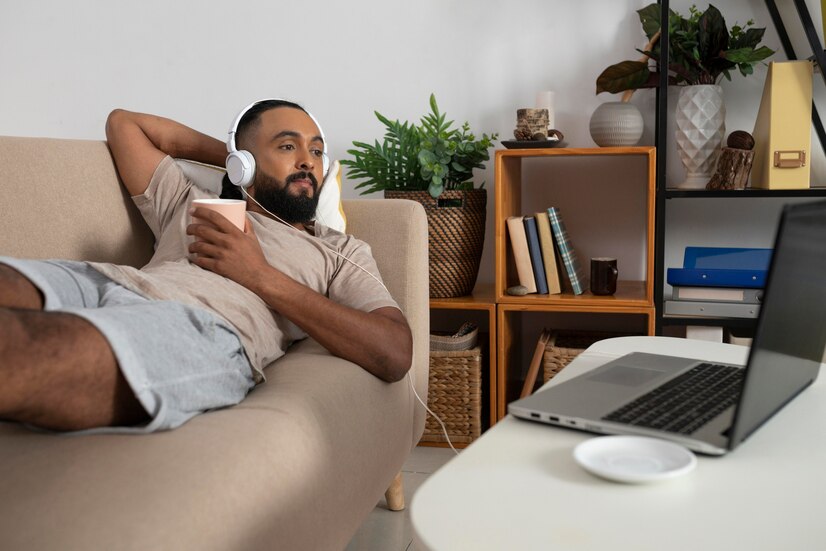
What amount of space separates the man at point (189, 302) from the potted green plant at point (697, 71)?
990 mm

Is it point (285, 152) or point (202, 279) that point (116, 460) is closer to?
point (202, 279)

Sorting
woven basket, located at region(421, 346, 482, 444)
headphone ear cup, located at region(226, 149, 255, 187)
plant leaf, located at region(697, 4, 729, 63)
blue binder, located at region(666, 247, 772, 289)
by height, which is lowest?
woven basket, located at region(421, 346, 482, 444)

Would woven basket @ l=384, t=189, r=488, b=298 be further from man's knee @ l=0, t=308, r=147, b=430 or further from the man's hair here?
man's knee @ l=0, t=308, r=147, b=430

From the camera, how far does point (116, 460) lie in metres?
0.99

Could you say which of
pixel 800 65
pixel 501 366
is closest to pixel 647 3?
pixel 800 65

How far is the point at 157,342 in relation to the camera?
1.15 meters

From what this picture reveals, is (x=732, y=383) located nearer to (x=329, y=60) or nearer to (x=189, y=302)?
(x=189, y=302)

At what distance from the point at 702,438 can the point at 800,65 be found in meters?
1.73

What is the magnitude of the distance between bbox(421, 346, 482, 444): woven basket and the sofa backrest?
92 centimetres

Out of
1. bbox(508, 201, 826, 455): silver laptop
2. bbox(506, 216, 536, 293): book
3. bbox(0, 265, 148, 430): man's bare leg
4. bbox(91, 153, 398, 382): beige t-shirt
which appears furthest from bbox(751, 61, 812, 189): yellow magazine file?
bbox(0, 265, 148, 430): man's bare leg

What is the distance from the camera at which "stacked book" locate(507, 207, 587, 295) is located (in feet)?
7.79

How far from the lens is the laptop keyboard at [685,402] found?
84 centimetres

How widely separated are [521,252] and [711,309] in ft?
1.77

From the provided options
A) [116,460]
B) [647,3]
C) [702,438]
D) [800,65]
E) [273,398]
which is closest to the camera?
[702,438]
